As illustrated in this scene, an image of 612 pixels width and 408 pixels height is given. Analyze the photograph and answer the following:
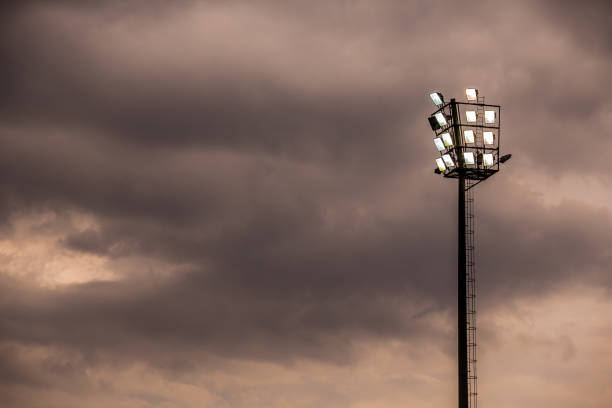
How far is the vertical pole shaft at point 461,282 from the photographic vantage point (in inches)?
2864

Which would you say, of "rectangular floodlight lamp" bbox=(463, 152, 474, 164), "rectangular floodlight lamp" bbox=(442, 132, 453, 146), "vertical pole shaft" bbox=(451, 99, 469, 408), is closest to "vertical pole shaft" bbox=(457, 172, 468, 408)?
"vertical pole shaft" bbox=(451, 99, 469, 408)

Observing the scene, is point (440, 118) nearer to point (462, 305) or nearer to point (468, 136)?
point (468, 136)

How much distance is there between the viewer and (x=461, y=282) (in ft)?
244

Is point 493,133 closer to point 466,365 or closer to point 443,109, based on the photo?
point 443,109

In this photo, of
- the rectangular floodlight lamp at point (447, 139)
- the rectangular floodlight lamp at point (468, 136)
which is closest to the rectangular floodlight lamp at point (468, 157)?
the rectangular floodlight lamp at point (468, 136)

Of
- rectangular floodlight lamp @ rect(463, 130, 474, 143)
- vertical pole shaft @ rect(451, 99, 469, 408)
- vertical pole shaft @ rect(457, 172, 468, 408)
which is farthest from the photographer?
rectangular floodlight lamp @ rect(463, 130, 474, 143)

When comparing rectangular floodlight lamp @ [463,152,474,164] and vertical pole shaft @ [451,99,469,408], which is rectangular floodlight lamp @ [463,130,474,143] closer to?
vertical pole shaft @ [451,99,469,408]

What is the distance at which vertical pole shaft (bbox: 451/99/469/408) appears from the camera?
2864 inches

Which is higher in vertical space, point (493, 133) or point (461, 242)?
point (493, 133)

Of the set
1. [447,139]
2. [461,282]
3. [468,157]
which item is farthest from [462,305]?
[447,139]

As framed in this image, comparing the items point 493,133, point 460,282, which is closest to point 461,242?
point 460,282

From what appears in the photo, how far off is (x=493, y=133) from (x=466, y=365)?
16993mm

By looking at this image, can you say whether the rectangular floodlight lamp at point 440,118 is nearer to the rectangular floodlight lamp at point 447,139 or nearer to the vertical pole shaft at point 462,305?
the rectangular floodlight lamp at point 447,139

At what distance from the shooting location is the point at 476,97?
7744 cm
